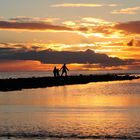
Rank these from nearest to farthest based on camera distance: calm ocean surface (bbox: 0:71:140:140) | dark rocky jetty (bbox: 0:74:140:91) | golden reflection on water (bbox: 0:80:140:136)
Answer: calm ocean surface (bbox: 0:71:140:140) → golden reflection on water (bbox: 0:80:140:136) → dark rocky jetty (bbox: 0:74:140:91)

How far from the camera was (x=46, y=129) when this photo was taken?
17.8m

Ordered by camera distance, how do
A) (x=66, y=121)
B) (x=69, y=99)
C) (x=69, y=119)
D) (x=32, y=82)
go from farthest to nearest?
(x=32, y=82), (x=69, y=99), (x=69, y=119), (x=66, y=121)

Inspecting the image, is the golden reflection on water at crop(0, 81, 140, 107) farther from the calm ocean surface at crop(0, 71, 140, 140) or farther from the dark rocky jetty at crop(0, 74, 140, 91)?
the dark rocky jetty at crop(0, 74, 140, 91)

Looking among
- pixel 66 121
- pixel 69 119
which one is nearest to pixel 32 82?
pixel 69 119

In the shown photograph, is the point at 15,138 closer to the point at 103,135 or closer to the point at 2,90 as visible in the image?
the point at 103,135

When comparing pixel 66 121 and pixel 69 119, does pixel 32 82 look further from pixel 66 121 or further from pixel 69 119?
pixel 66 121

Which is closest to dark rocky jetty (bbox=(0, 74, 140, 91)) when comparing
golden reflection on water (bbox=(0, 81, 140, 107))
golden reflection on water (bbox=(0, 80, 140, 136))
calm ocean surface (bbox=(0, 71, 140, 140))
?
golden reflection on water (bbox=(0, 81, 140, 107))

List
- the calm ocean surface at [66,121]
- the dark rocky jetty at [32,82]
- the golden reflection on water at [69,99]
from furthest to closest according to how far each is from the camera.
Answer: the dark rocky jetty at [32,82] → the golden reflection on water at [69,99] → the calm ocean surface at [66,121]

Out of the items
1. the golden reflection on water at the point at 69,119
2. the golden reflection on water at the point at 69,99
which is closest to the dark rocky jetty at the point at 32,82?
the golden reflection on water at the point at 69,99

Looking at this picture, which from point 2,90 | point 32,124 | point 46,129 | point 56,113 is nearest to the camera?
point 46,129

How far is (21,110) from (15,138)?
865cm

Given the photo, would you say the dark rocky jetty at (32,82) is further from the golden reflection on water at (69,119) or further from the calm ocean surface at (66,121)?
the calm ocean surface at (66,121)

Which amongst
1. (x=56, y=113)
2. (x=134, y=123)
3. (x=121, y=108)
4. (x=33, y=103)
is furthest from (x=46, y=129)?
(x=33, y=103)

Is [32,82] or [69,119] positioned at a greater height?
[32,82]
